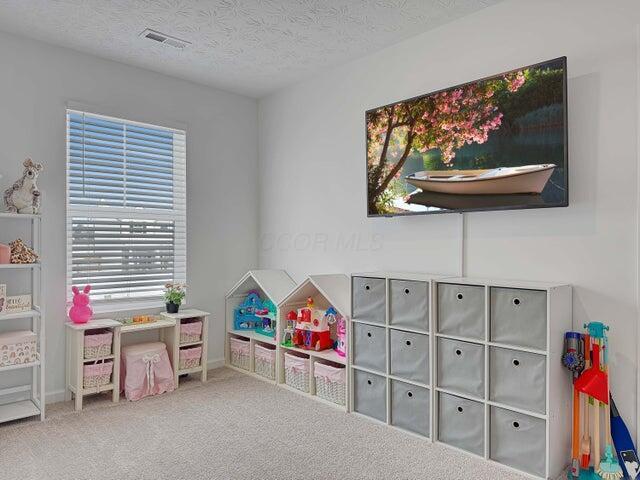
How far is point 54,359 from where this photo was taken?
333cm

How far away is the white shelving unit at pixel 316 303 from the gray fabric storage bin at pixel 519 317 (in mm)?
1046

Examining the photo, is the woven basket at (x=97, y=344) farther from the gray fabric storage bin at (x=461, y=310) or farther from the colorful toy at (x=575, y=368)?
the colorful toy at (x=575, y=368)

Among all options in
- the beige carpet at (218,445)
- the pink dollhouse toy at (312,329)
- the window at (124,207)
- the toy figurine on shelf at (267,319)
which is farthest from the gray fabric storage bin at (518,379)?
the window at (124,207)

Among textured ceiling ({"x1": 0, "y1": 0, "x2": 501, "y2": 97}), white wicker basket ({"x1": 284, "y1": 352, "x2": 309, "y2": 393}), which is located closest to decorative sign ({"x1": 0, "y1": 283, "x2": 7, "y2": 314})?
textured ceiling ({"x1": 0, "y1": 0, "x2": 501, "y2": 97})

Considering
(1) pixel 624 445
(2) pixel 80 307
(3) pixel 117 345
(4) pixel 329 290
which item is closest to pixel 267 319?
(4) pixel 329 290

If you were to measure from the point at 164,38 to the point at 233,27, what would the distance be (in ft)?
1.74

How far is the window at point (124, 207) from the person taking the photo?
345 cm

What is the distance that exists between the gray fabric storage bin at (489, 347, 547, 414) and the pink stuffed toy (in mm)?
2704

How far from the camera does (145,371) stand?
11.1 ft

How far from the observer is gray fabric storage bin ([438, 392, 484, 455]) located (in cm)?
249

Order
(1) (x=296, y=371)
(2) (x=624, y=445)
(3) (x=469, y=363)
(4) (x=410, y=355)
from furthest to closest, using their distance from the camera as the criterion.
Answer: (1) (x=296, y=371)
(4) (x=410, y=355)
(3) (x=469, y=363)
(2) (x=624, y=445)

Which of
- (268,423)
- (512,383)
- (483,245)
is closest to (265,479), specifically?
(268,423)

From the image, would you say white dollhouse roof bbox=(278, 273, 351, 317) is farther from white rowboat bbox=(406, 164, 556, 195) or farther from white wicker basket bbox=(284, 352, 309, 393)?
white rowboat bbox=(406, 164, 556, 195)

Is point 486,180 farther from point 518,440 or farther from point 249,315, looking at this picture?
point 249,315
